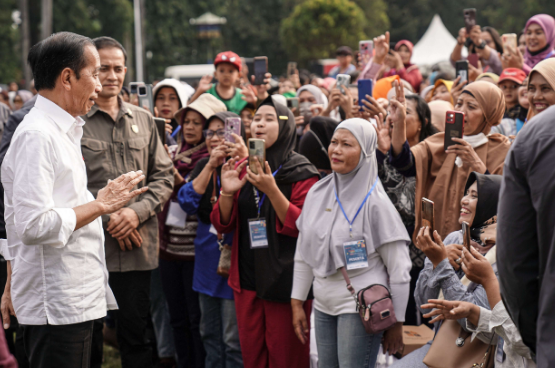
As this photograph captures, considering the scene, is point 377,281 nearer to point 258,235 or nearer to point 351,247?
point 351,247

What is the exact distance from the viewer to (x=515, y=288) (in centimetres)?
186

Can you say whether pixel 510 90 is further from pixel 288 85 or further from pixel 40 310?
pixel 40 310

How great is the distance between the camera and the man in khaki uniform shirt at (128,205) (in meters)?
3.81

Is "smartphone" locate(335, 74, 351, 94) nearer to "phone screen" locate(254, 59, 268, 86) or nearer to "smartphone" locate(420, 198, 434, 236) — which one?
"phone screen" locate(254, 59, 268, 86)

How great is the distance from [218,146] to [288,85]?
15.7 ft

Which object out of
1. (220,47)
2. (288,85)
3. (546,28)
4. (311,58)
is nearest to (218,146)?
(546,28)

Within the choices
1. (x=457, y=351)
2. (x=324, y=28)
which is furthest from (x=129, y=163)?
(x=324, y=28)

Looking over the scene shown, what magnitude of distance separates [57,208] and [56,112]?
0.48m

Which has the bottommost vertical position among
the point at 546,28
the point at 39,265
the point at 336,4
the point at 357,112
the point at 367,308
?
the point at 367,308

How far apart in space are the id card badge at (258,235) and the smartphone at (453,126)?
50.5 inches

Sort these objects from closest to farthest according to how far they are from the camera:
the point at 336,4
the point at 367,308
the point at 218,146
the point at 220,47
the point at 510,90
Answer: the point at 367,308 < the point at 218,146 < the point at 510,90 < the point at 336,4 < the point at 220,47

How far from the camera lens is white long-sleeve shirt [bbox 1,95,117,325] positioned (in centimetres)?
263

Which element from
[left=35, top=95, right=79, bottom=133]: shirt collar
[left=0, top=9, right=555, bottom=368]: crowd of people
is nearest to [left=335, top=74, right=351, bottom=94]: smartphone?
[left=0, top=9, right=555, bottom=368]: crowd of people

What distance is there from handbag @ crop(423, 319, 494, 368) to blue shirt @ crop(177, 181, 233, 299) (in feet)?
5.71
